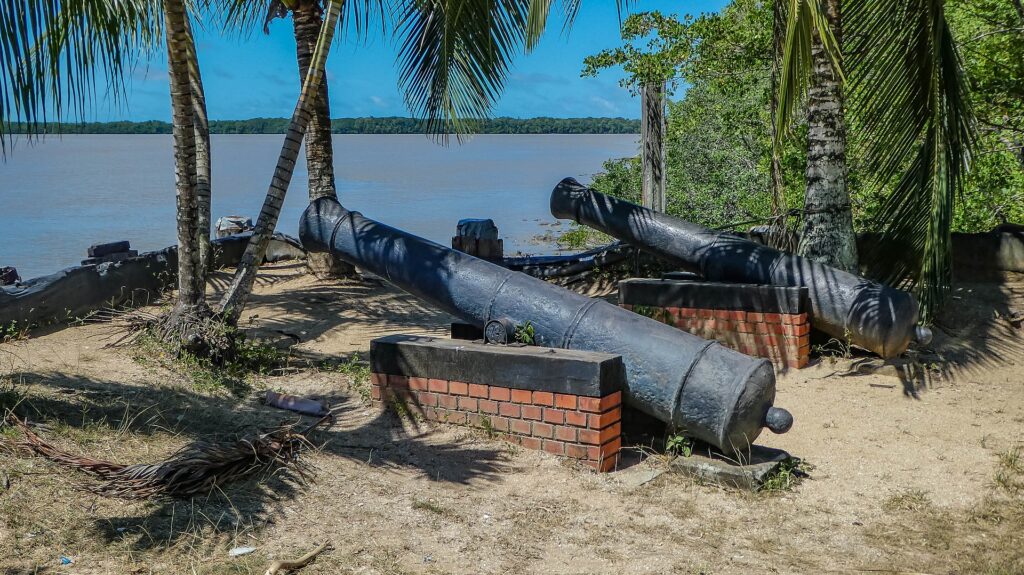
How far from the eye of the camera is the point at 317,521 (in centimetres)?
402

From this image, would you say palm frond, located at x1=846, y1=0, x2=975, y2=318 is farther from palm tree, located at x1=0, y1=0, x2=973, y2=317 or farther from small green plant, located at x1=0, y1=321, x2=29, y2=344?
small green plant, located at x1=0, y1=321, x2=29, y2=344

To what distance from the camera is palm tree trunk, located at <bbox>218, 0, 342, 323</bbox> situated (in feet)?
23.0

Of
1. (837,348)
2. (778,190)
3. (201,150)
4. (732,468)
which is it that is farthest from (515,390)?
(201,150)

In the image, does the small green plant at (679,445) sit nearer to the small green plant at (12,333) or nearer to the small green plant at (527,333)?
the small green plant at (527,333)

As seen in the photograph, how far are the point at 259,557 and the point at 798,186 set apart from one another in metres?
10.3

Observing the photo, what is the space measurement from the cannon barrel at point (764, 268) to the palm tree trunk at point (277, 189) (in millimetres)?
2746

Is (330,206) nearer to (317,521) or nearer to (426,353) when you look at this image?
(426,353)

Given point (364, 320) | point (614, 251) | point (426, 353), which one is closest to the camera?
point (426, 353)

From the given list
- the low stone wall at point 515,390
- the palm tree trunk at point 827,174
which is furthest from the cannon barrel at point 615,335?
the palm tree trunk at point 827,174

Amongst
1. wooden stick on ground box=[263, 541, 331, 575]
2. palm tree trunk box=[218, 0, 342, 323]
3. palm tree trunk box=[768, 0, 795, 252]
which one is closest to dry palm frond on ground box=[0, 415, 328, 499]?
wooden stick on ground box=[263, 541, 331, 575]

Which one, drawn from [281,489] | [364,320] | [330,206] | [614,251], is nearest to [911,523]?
[281,489]

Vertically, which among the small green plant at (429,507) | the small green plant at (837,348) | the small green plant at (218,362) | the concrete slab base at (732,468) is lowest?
the concrete slab base at (732,468)

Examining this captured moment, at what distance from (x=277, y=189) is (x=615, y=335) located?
10.9 ft

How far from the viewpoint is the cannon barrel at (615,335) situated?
4859mm
